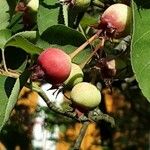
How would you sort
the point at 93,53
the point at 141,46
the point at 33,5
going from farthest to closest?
1. the point at 33,5
2. the point at 93,53
3. the point at 141,46

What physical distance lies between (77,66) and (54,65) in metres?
0.09

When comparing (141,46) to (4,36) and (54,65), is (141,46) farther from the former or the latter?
(4,36)

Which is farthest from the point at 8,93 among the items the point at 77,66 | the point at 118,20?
the point at 118,20

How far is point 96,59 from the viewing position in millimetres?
1017

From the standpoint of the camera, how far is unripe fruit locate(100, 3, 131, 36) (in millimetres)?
957

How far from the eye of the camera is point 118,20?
3.19 ft

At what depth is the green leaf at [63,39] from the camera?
3.28 feet

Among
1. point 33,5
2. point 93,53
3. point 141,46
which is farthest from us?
point 33,5

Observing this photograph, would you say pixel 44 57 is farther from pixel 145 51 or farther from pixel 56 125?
pixel 56 125

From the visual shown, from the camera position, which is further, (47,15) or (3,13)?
(3,13)

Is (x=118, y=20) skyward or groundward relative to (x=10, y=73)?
skyward

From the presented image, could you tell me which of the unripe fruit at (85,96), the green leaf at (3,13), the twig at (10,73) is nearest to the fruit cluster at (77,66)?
the unripe fruit at (85,96)

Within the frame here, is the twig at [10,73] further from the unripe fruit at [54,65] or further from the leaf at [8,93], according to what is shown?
the unripe fruit at [54,65]

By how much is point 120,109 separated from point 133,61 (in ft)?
9.53
